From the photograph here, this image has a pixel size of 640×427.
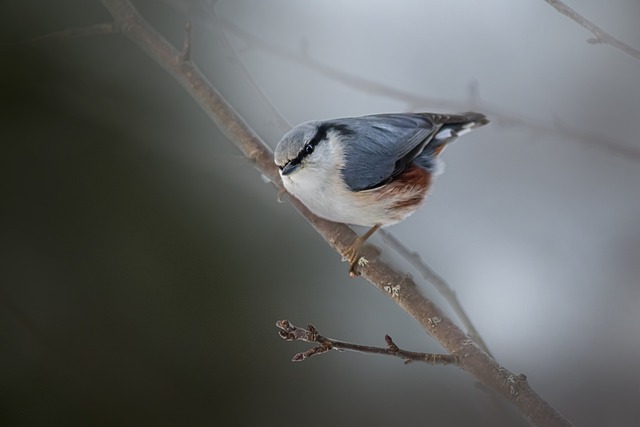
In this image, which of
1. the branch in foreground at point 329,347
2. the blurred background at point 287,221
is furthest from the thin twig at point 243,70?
the branch in foreground at point 329,347

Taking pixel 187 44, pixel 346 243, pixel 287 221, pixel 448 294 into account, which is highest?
pixel 187 44

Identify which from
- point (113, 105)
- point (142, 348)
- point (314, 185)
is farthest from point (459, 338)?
point (113, 105)

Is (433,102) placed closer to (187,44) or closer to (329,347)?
(187,44)

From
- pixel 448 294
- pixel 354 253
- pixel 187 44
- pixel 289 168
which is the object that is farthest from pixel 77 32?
pixel 448 294

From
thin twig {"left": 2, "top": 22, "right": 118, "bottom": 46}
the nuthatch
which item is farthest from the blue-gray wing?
thin twig {"left": 2, "top": 22, "right": 118, "bottom": 46}

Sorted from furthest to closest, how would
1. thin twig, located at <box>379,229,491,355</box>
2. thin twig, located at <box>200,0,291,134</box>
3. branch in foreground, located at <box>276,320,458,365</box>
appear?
thin twig, located at <box>200,0,291,134</box>, thin twig, located at <box>379,229,491,355</box>, branch in foreground, located at <box>276,320,458,365</box>

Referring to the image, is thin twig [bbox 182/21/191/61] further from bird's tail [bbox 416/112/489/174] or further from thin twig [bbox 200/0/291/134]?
bird's tail [bbox 416/112/489/174]
